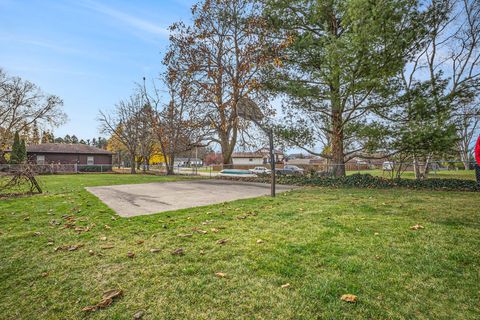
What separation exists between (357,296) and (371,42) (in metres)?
9.19

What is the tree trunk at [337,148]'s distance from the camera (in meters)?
11.6

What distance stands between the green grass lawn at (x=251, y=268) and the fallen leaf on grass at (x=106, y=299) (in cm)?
5

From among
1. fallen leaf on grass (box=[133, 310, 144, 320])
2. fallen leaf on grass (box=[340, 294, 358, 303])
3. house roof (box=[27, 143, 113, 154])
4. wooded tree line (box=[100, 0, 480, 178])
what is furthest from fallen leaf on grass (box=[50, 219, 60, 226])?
house roof (box=[27, 143, 113, 154])

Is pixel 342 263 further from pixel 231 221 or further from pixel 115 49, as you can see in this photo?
pixel 115 49

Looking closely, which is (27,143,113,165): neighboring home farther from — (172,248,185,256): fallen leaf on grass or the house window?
(172,248,185,256): fallen leaf on grass

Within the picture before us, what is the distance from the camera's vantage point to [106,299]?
6.78ft

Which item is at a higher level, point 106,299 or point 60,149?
point 60,149

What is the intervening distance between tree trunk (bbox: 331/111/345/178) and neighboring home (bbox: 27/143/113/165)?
34.6 m

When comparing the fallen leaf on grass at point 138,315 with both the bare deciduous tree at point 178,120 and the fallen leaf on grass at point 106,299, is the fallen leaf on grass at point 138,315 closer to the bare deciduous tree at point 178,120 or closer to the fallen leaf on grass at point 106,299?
the fallen leaf on grass at point 106,299

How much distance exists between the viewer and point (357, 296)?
2057mm

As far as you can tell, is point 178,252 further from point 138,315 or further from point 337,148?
point 337,148

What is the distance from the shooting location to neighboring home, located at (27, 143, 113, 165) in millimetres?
31641

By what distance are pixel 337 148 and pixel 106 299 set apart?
1198cm

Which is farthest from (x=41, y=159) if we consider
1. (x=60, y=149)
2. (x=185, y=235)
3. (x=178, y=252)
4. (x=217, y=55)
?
(x=178, y=252)
